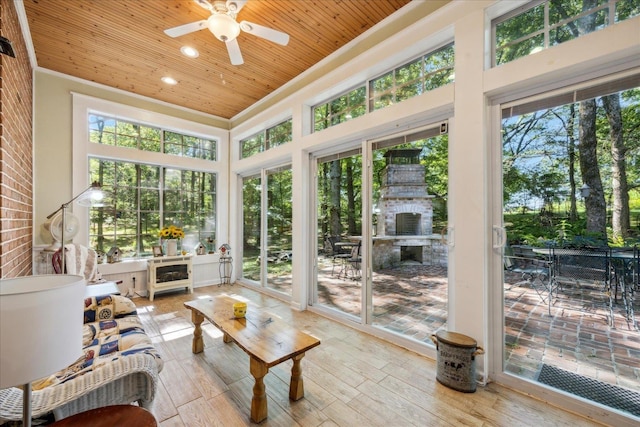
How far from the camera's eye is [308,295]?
3.94 metres

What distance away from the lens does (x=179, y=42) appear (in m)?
3.15

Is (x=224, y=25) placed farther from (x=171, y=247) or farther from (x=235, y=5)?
(x=171, y=247)

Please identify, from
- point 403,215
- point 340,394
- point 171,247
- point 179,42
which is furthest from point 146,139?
point 340,394

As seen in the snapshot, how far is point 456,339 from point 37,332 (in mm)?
2434

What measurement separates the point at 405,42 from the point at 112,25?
313 centimetres

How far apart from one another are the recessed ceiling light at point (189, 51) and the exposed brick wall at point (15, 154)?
1406 millimetres

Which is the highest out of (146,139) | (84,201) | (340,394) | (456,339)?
(146,139)

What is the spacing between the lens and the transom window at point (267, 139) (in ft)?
14.6

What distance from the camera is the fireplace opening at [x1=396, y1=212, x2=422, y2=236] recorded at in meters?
2.82

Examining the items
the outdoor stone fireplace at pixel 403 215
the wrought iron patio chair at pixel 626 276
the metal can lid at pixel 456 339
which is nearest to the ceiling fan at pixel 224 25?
the outdoor stone fireplace at pixel 403 215

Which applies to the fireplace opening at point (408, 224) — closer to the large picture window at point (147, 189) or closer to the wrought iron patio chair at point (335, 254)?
the wrought iron patio chair at point (335, 254)

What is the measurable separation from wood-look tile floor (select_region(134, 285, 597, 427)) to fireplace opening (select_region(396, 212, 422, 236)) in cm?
120

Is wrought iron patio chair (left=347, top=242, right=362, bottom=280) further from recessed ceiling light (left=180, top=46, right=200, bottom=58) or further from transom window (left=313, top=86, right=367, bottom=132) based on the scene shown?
recessed ceiling light (left=180, top=46, right=200, bottom=58)

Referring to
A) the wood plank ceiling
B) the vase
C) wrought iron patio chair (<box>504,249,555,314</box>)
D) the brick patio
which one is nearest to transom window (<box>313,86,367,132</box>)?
the wood plank ceiling
